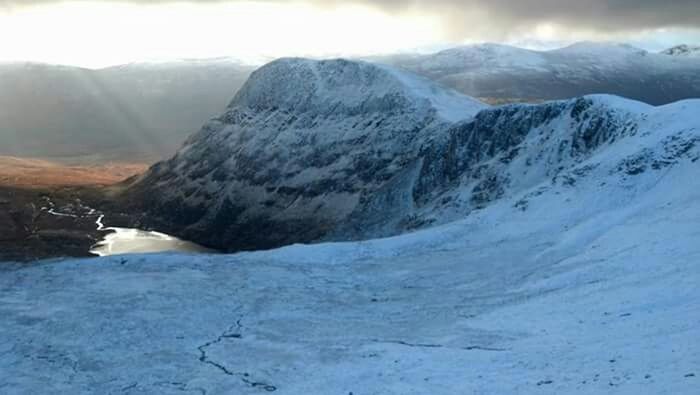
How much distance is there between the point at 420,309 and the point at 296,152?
81125mm

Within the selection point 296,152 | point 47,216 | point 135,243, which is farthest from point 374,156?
point 47,216

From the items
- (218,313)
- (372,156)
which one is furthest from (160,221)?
(218,313)

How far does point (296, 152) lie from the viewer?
386ft

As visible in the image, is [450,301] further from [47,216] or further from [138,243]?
[47,216]

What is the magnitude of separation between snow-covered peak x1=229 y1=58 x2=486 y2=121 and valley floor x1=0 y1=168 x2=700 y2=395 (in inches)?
2303

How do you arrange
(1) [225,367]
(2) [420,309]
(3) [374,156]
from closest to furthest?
(1) [225,367], (2) [420,309], (3) [374,156]

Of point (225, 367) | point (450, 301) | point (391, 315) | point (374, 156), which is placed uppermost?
point (374, 156)

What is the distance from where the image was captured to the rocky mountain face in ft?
206

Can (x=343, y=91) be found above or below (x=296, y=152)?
above

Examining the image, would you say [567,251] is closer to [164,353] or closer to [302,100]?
[164,353]

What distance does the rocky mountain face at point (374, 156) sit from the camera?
6288cm

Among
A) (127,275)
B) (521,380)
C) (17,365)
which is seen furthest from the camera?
(127,275)

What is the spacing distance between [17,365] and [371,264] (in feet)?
80.1

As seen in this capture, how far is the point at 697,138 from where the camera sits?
55.2 metres
